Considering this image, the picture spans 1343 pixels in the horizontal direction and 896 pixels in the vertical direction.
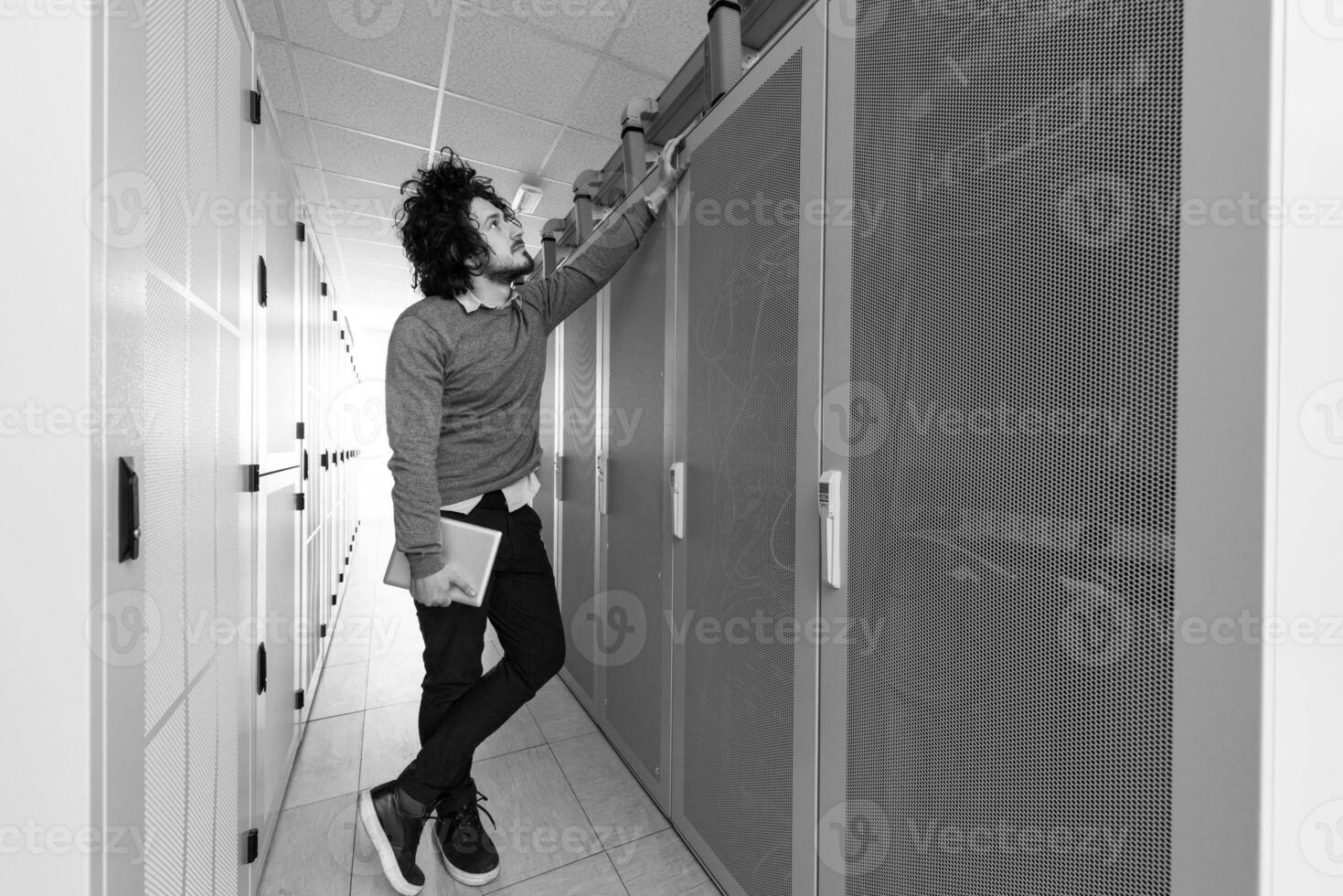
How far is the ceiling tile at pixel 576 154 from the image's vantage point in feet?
10.5

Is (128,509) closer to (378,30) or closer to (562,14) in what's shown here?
(562,14)

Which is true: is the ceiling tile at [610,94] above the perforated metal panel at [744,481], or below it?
above

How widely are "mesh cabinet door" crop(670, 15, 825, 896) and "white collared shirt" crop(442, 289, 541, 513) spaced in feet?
1.43

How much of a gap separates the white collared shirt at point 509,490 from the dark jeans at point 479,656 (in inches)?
0.6

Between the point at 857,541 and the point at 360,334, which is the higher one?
the point at 360,334

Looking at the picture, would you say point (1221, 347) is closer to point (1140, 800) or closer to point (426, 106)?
point (1140, 800)

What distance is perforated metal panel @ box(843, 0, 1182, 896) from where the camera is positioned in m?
0.57

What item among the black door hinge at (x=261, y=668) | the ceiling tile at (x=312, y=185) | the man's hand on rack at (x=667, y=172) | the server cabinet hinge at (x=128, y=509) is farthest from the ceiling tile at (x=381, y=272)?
the server cabinet hinge at (x=128, y=509)

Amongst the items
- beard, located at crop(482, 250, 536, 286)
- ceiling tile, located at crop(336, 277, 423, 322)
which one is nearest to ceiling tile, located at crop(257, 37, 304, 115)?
beard, located at crop(482, 250, 536, 286)

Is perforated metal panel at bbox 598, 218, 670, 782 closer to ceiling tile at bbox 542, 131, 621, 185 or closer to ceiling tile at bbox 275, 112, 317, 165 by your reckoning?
ceiling tile at bbox 542, 131, 621, 185

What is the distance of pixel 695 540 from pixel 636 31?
2.25m

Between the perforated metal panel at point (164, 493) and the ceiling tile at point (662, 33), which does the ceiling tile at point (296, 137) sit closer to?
the ceiling tile at point (662, 33)

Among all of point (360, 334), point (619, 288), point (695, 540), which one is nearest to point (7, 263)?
point (695, 540)

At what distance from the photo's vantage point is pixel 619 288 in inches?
73.7
